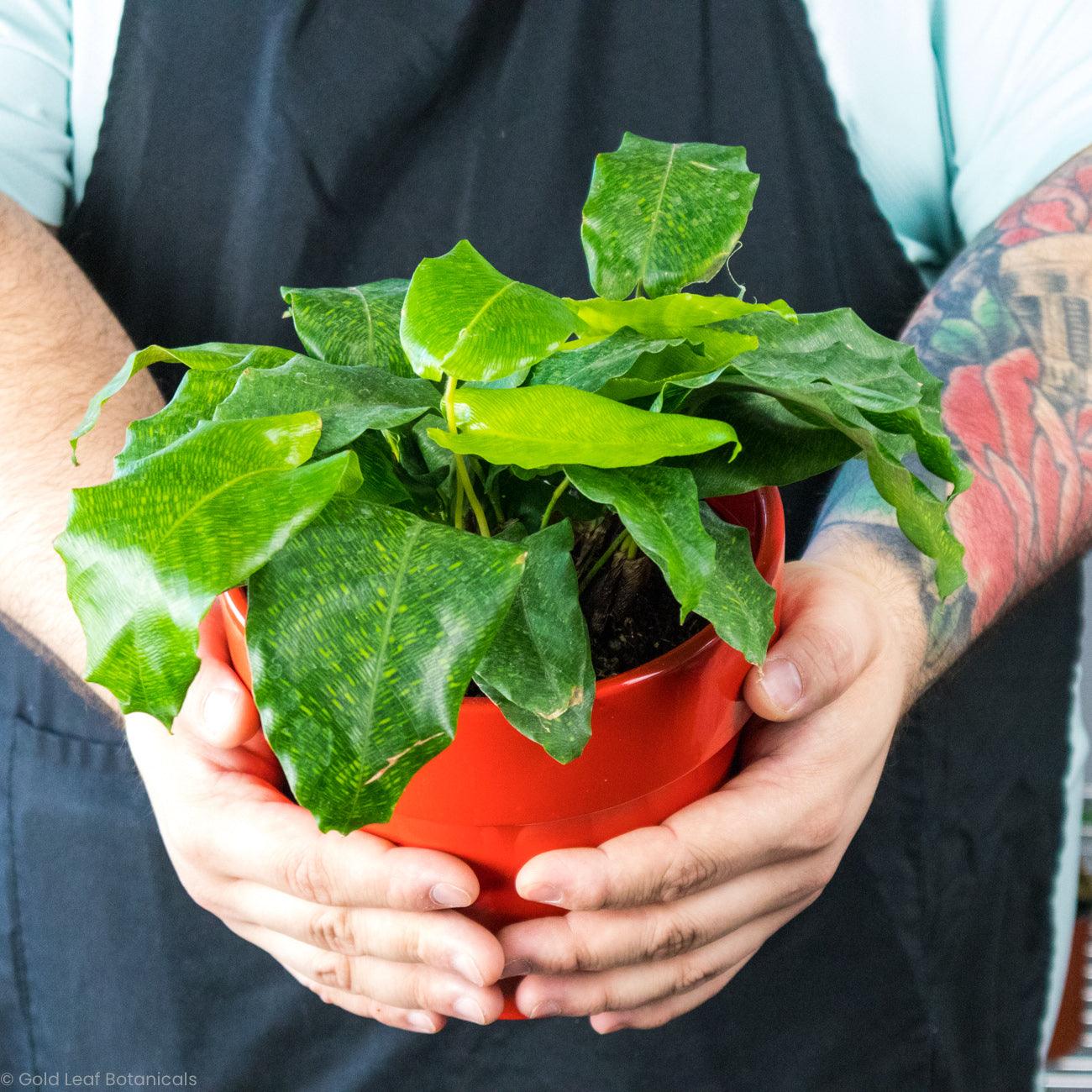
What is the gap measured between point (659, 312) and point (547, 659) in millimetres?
103

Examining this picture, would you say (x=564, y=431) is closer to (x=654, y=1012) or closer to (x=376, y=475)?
(x=376, y=475)

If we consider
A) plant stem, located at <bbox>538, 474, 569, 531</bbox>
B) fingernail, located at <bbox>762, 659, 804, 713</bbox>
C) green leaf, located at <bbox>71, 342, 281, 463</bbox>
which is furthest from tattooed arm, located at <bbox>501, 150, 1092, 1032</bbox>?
green leaf, located at <bbox>71, 342, 281, 463</bbox>

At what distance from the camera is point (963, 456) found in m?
0.56

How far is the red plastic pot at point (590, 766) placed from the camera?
315mm

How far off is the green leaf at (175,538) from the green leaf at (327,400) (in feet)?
0.06

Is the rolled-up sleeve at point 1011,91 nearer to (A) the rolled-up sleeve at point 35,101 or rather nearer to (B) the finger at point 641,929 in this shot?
(B) the finger at point 641,929

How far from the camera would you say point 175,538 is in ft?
0.79

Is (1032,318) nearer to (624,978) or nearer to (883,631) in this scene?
(883,631)

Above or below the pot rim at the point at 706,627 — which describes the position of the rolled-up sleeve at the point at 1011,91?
above

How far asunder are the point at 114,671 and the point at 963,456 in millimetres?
468

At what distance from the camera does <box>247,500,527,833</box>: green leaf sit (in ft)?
0.78

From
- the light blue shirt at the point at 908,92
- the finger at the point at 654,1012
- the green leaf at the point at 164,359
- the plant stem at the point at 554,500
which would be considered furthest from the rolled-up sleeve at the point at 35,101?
the finger at the point at 654,1012

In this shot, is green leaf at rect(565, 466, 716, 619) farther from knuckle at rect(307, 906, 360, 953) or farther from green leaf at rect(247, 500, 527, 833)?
knuckle at rect(307, 906, 360, 953)

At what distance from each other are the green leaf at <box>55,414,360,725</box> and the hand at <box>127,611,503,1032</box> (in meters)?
0.12
